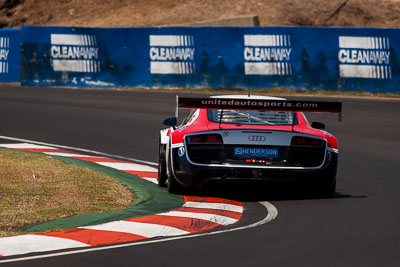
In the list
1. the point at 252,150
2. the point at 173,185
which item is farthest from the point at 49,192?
the point at 252,150

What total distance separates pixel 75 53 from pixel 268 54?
6.73 metres

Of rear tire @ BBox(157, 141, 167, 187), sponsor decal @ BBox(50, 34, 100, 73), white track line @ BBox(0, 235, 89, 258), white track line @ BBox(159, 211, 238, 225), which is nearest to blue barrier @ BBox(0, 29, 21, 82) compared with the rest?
sponsor decal @ BBox(50, 34, 100, 73)

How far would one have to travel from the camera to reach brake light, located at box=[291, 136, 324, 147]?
10.4 m

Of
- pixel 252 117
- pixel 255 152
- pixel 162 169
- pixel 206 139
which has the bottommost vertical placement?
pixel 162 169

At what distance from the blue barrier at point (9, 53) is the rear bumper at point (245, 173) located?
22219mm

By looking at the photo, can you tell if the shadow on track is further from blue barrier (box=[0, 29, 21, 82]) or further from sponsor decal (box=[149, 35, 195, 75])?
blue barrier (box=[0, 29, 21, 82])

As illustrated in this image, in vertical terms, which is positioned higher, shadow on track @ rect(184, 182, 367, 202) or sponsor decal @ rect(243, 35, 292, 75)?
sponsor decal @ rect(243, 35, 292, 75)

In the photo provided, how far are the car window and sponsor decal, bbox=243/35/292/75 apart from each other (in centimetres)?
1797

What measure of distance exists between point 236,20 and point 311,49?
9.14 m

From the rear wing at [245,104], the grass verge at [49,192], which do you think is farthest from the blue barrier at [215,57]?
the rear wing at [245,104]

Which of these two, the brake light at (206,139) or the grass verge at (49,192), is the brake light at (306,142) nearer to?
the brake light at (206,139)

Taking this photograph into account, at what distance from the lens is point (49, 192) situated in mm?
10711

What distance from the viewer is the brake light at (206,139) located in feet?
34.1

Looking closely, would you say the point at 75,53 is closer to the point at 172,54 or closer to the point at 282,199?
the point at 172,54
